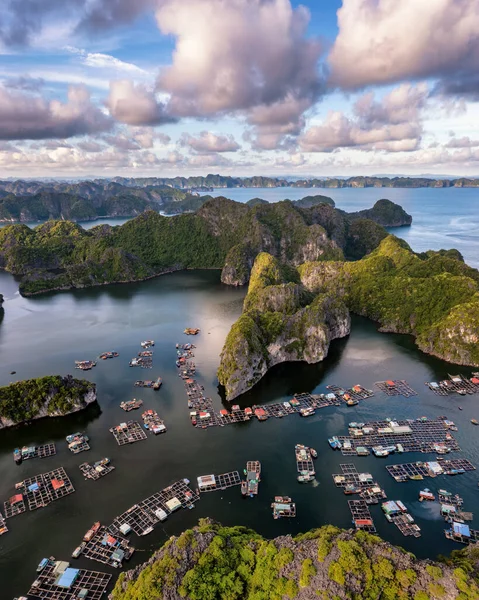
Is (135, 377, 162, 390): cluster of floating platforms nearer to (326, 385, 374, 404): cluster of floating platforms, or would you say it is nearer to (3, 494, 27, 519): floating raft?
(3, 494, 27, 519): floating raft

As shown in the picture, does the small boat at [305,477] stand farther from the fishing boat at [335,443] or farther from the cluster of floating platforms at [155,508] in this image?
the cluster of floating platforms at [155,508]

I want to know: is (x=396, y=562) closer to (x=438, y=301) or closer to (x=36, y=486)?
(x=36, y=486)

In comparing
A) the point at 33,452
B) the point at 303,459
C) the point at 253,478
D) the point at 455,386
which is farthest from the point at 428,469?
the point at 33,452

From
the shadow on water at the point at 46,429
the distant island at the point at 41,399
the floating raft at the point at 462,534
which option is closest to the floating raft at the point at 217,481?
the shadow on water at the point at 46,429

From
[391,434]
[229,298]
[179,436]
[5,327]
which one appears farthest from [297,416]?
[5,327]

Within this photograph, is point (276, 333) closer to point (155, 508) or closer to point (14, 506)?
point (155, 508)

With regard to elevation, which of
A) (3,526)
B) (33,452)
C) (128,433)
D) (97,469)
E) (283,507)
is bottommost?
(33,452)
